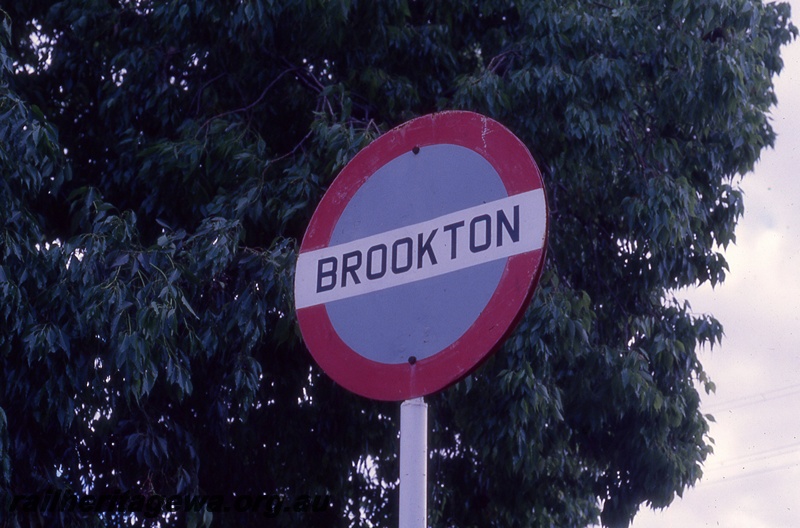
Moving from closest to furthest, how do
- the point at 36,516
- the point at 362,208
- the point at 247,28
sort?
the point at 362,208 → the point at 36,516 → the point at 247,28

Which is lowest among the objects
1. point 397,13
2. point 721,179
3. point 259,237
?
point 259,237

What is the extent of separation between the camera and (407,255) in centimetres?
202

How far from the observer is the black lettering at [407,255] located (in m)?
2.01

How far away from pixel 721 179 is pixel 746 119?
1.26 ft

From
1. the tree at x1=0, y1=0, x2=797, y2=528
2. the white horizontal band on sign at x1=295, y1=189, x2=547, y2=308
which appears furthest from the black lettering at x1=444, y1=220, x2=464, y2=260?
the tree at x1=0, y1=0, x2=797, y2=528

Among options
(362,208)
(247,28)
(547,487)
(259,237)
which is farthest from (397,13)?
(362,208)

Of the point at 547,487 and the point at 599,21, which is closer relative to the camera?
the point at 599,21

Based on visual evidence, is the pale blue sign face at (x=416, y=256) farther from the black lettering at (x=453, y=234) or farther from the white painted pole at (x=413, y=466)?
the white painted pole at (x=413, y=466)

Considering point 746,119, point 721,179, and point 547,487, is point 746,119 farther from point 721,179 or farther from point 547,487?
point 547,487

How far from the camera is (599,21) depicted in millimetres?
6008

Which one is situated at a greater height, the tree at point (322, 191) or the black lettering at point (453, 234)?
the tree at point (322, 191)

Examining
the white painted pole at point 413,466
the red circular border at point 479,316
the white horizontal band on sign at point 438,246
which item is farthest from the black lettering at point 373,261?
the white painted pole at point 413,466

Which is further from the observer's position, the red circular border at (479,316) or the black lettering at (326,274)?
the black lettering at (326,274)

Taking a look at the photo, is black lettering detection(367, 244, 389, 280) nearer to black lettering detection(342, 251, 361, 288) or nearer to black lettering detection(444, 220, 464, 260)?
black lettering detection(342, 251, 361, 288)
